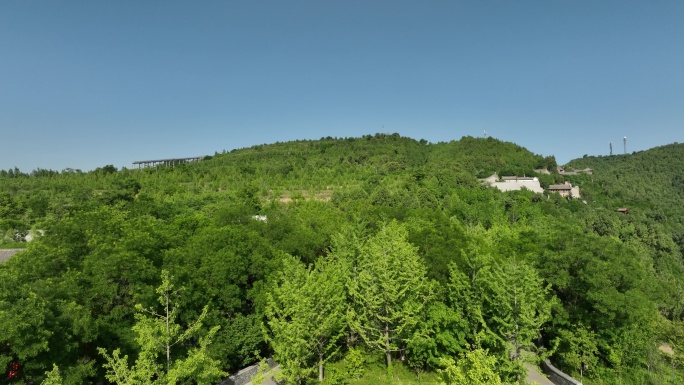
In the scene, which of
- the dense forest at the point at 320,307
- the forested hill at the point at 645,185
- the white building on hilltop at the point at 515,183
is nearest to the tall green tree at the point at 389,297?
the dense forest at the point at 320,307

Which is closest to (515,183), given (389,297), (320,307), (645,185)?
(645,185)

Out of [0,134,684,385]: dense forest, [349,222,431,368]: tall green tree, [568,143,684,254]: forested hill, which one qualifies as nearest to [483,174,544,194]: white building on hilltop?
[568,143,684,254]: forested hill

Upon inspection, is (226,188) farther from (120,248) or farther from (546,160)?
(546,160)

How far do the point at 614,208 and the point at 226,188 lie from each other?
9038cm

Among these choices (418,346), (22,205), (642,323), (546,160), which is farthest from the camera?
(546,160)

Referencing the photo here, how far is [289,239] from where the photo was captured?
29.3 metres

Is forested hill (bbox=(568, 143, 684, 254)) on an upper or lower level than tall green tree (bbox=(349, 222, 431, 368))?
upper

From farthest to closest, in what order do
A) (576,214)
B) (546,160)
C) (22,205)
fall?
(546,160)
(576,214)
(22,205)

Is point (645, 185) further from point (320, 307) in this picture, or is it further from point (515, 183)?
point (320, 307)

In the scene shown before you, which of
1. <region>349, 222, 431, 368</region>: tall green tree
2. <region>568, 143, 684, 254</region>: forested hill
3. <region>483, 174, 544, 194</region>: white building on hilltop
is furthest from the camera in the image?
<region>483, 174, 544, 194</region>: white building on hilltop

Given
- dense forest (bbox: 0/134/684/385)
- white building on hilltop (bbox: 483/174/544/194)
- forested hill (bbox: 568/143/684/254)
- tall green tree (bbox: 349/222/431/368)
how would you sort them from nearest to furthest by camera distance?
dense forest (bbox: 0/134/684/385), tall green tree (bbox: 349/222/431/368), forested hill (bbox: 568/143/684/254), white building on hilltop (bbox: 483/174/544/194)

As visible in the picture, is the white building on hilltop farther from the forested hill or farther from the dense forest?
the dense forest

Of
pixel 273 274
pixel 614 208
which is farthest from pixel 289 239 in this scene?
pixel 614 208

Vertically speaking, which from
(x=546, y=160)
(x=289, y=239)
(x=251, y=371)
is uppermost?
(x=546, y=160)
